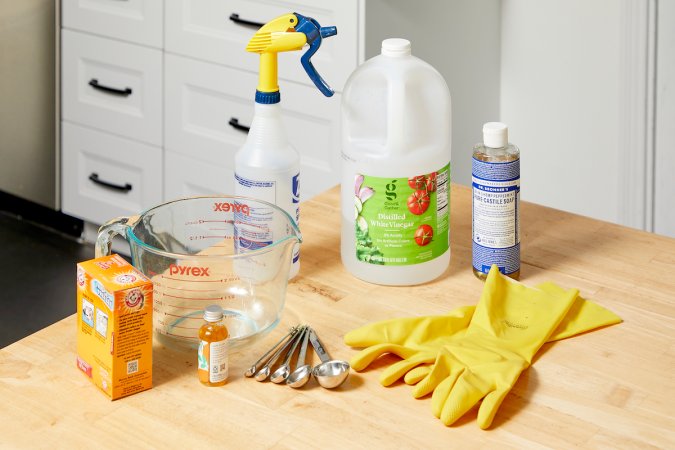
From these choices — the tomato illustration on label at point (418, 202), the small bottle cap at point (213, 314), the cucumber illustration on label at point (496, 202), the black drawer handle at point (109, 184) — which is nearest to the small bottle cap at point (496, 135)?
the cucumber illustration on label at point (496, 202)

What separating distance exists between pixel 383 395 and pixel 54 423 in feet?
1.14

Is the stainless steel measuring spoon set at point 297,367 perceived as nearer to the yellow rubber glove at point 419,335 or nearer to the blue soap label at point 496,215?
the yellow rubber glove at point 419,335

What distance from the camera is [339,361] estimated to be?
1184 mm

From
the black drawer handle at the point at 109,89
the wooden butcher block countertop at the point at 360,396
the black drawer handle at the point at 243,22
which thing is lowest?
the wooden butcher block countertop at the point at 360,396

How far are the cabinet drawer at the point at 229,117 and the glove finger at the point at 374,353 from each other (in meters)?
1.48

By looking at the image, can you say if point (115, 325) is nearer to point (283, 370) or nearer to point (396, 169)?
point (283, 370)

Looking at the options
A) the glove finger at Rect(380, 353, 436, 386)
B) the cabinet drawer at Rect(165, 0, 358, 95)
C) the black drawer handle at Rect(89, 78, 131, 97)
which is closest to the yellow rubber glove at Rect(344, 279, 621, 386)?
the glove finger at Rect(380, 353, 436, 386)

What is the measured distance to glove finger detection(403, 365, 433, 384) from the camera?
3.82 feet

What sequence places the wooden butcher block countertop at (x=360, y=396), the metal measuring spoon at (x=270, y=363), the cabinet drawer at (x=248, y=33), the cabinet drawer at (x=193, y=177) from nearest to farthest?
the wooden butcher block countertop at (x=360, y=396)
the metal measuring spoon at (x=270, y=363)
the cabinet drawer at (x=248, y=33)
the cabinet drawer at (x=193, y=177)

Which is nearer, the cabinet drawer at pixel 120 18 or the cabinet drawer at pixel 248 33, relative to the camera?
the cabinet drawer at pixel 248 33

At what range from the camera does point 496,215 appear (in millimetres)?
1351

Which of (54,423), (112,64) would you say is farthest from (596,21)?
(54,423)

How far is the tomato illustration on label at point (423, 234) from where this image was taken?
53.6 inches

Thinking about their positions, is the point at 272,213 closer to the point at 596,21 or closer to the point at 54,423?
the point at 54,423
